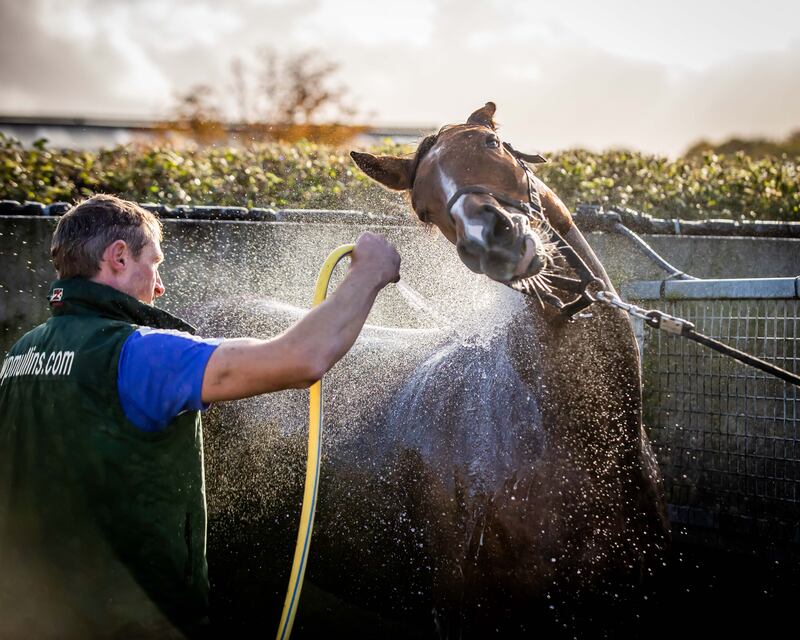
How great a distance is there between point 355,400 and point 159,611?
1937 mm

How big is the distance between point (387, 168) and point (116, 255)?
1.59 metres

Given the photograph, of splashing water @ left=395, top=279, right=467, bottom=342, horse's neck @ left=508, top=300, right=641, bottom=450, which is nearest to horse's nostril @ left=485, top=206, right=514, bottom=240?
horse's neck @ left=508, top=300, right=641, bottom=450

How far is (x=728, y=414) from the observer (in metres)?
4.39

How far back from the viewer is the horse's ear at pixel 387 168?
3.50 metres

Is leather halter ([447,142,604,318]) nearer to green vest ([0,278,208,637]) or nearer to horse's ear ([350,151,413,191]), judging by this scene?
horse's ear ([350,151,413,191])

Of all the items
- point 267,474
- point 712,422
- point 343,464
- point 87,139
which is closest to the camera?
point 343,464

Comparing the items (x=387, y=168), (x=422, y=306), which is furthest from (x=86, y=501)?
(x=422, y=306)

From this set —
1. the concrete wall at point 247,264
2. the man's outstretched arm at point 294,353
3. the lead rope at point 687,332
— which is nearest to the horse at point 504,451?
the lead rope at point 687,332

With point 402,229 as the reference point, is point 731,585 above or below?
below

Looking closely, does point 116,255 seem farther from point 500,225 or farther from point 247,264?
point 247,264

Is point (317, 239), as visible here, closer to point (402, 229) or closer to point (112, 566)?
point (402, 229)

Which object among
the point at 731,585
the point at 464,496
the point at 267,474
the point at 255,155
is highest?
the point at 255,155

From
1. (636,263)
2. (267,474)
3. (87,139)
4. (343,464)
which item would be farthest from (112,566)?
(87,139)

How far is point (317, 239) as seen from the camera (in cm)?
550
